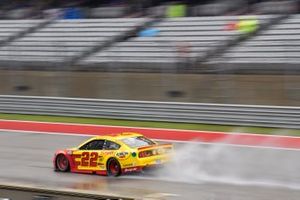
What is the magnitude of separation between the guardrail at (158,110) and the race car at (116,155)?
672cm

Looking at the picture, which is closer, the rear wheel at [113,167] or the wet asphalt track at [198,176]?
the wet asphalt track at [198,176]

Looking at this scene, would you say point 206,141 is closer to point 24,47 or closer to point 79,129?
point 79,129

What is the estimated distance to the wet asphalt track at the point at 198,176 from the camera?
10625 millimetres

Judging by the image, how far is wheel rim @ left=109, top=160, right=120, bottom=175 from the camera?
12.7 meters

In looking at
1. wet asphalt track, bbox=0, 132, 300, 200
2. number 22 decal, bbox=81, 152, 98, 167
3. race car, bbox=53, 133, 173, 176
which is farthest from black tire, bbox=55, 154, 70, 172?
number 22 decal, bbox=81, 152, 98, 167

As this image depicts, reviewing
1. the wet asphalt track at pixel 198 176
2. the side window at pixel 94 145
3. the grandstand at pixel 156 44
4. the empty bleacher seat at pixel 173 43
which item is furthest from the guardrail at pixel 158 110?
the side window at pixel 94 145

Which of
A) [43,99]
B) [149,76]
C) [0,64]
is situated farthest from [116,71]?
[0,64]

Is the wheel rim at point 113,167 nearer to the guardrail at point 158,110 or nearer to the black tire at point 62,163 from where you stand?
the black tire at point 62,163

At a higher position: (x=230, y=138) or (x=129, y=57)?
(x=129, y=57)

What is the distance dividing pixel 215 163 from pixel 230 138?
14.3 ft

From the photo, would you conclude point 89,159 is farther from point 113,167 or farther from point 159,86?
point 159,86

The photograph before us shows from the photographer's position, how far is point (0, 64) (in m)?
27.0

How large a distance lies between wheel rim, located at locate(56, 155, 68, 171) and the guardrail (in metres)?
7.35

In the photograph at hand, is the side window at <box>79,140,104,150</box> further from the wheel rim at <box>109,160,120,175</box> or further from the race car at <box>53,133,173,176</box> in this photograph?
the wheel rim at <box>109,160,120,175</box>
